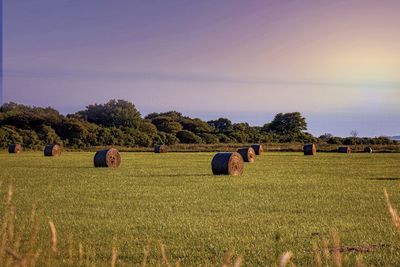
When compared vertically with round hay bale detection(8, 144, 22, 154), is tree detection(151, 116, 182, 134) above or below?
above

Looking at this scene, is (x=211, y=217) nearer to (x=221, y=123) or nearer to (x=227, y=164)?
(x=227, y=164)

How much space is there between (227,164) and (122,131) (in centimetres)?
7195

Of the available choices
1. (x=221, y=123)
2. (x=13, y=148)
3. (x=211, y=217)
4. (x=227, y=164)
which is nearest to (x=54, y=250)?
(x=211, y=217)

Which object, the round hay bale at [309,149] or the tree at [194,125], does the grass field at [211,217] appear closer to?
the round hay bale at [309,149]

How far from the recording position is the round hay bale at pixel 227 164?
27.8 m

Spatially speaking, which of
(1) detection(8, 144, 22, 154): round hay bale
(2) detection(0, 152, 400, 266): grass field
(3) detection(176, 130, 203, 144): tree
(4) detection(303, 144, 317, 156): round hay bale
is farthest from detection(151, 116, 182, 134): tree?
(2) detection(0, 152, 400, 266): grass field

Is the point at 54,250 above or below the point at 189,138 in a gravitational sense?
below

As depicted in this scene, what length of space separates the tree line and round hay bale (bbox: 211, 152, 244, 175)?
55133 mm

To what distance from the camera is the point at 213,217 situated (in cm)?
1293

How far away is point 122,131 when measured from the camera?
98.1m

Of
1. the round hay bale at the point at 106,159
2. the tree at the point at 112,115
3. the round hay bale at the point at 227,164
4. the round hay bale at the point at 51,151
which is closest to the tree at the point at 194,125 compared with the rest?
the tree at the point at 112,115

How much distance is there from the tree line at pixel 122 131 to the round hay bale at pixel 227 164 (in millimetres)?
55133

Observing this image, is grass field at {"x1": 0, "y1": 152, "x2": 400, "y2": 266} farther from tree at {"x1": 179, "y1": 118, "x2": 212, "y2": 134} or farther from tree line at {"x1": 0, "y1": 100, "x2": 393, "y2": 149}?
tree at {"x1": 179, "y1": 118, "x2": 212, "y2": 134}

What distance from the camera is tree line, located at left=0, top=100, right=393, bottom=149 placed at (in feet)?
291
